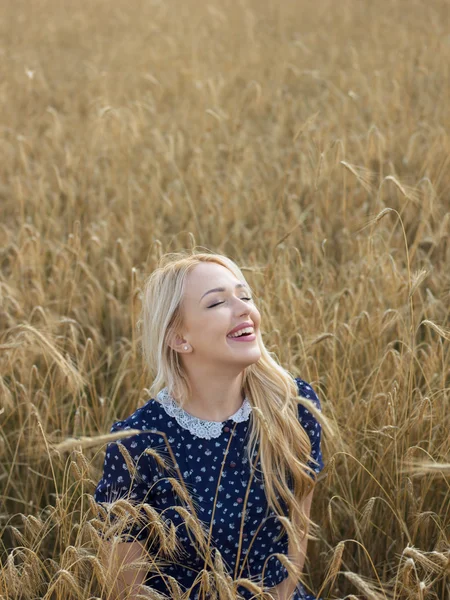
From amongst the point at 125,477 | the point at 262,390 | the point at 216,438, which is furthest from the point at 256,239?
the point at 125,477

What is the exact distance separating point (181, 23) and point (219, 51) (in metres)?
1.39

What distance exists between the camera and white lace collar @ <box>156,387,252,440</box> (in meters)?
1.95

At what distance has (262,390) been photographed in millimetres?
2029

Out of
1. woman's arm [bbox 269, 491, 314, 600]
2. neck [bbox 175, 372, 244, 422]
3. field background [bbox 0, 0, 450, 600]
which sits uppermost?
neck [bbox 175, 372, 244, 422]

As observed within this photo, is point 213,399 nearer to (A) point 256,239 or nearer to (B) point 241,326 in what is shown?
(B) point 241,326

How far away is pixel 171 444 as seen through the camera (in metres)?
1.96

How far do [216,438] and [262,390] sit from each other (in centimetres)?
18

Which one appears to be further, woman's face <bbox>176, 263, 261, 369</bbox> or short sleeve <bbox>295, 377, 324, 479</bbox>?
short sleeve <bbox>295, 377, 324, 479</bbox>

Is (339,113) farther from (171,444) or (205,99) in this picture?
(171,444)

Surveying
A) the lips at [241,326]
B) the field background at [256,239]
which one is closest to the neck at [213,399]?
the lips at [241,326]

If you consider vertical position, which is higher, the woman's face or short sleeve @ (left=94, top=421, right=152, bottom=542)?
the woman's face

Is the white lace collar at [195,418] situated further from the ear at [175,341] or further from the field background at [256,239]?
the field background at [256,239]

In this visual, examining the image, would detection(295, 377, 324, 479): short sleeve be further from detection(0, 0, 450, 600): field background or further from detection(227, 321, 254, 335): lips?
detection(227, 321, 254, 335): lips

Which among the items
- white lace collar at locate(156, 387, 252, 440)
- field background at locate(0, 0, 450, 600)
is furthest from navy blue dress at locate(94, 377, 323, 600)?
field background at locate(0, 0, 450, 600)
